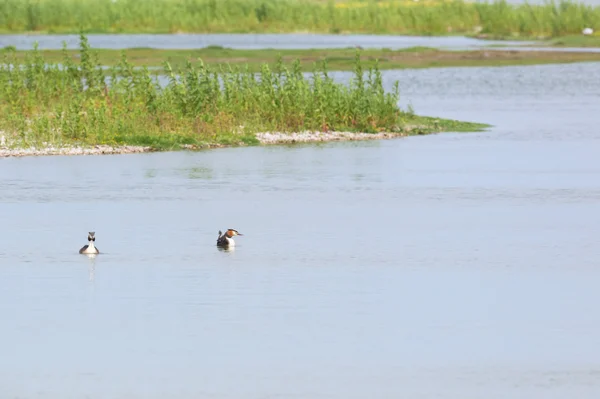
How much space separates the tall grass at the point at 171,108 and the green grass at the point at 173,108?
0.07ft

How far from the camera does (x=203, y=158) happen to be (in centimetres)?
3156

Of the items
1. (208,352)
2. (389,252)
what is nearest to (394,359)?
(208,352)

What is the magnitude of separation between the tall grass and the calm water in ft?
5.89

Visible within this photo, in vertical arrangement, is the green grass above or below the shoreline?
above

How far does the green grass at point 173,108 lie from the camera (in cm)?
3297

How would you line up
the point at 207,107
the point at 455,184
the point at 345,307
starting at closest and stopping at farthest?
the point at 345,307
the point at 455,184
the point at 207,107

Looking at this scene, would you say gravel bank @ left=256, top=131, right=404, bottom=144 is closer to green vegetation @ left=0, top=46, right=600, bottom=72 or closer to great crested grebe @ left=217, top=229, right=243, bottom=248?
great crested grebe @ left=217, top=229, right=243, bottom=248

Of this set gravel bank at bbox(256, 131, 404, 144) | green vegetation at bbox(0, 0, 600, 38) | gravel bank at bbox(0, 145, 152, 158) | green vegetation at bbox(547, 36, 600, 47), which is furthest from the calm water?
green vegetation at bbox(0, 0, 600, 38)

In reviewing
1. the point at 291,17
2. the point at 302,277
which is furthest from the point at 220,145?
the point at 291,17

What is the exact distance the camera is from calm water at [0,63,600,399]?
12547 millimetres

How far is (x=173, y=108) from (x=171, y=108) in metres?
0.10

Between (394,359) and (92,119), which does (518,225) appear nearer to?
(394,359)

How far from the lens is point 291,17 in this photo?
117 metres

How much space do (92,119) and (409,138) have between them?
8264 mm
